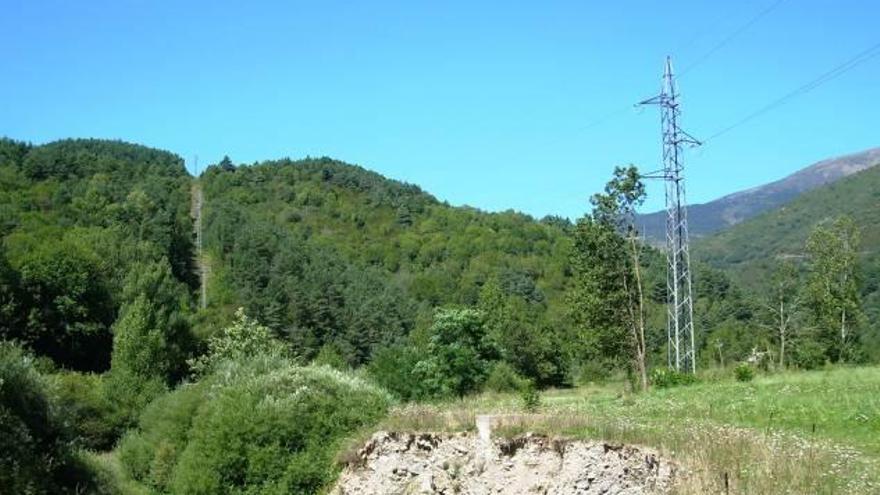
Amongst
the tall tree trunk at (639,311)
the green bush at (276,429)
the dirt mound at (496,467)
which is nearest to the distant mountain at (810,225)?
the tall tree trunk at (639,311)

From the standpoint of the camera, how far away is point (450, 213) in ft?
617

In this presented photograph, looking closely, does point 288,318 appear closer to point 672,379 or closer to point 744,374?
point 672,379

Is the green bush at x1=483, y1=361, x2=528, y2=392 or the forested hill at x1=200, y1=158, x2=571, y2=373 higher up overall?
the forested hill at x1=200, y1=158, x2=571, y2=373

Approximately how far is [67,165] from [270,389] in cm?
13967

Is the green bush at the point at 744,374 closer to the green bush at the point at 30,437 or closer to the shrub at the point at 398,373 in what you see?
the shrub at the point at 398,373

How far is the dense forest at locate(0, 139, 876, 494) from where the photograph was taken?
29469 mm

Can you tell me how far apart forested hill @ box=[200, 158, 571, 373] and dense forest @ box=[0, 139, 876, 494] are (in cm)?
54

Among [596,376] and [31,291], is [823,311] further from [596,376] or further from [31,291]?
[31,291]

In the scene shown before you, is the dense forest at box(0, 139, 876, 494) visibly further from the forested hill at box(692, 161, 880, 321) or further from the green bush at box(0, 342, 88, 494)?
the forested hill at box(692, 161, 880, 321)

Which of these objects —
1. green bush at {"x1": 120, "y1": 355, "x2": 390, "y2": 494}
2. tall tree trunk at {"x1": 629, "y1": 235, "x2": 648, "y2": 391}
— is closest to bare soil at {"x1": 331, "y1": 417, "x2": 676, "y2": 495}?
green bush at {"x1": 120, "y1": 355, "x2": 390, "y2": 494}

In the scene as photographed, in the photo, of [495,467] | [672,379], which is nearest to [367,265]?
[672,379]

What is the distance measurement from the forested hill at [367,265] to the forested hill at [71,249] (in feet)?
43.3

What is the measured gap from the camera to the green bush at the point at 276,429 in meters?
27.8

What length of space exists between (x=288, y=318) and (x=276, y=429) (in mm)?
86901
